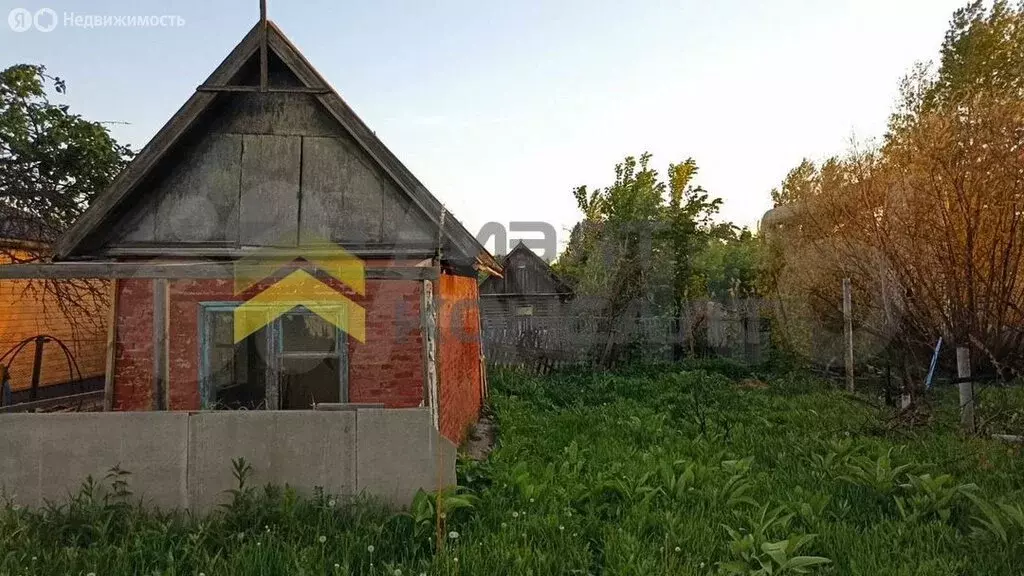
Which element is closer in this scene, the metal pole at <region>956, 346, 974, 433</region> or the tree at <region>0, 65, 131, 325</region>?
the metal pole at <region>956, 346, 974, 433</region>

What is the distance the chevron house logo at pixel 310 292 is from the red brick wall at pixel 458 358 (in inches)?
39.2

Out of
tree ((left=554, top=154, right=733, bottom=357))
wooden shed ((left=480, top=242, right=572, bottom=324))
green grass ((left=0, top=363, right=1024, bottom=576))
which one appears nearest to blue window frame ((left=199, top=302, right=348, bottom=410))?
green grass ((left=0, top=363, right=1024, bottom=576))

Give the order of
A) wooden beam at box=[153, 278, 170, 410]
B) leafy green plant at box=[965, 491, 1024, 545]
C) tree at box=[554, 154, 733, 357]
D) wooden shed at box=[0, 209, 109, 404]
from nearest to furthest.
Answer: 1. leafy green plant at box=[965, 491, 1024, 545]
2. wooden beam at box=[153, 278, 170, 410]
3. wooden shed at box=[0, 209, 109, 404]
4. tree at box=[554, 154, 733, 357]

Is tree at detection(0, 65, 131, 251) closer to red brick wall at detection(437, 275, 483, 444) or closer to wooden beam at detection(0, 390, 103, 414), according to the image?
wooden beam at detection(0, 390, 103, 414)

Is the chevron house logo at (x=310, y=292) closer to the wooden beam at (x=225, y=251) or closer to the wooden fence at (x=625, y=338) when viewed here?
the wooden beam at (x=225, y=251)

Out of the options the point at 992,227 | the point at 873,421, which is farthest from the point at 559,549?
the point at 992,227

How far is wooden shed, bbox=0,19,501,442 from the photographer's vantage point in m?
6.14

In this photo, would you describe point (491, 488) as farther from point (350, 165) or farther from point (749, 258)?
point (749, 258)

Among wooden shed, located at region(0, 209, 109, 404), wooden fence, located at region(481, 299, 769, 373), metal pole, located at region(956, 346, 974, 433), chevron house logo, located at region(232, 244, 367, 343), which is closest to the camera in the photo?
chevron house logo, located at region(232, 244, 367, 343)

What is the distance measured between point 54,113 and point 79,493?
654 cm

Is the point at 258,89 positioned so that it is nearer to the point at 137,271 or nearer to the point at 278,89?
the point at 278,89

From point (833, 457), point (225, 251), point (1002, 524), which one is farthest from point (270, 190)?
point (1002, 524)

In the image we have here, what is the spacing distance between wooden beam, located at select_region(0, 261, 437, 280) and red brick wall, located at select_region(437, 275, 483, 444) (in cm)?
110

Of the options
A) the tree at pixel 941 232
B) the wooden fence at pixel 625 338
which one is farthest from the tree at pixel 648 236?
the tree at pixel 941 232
